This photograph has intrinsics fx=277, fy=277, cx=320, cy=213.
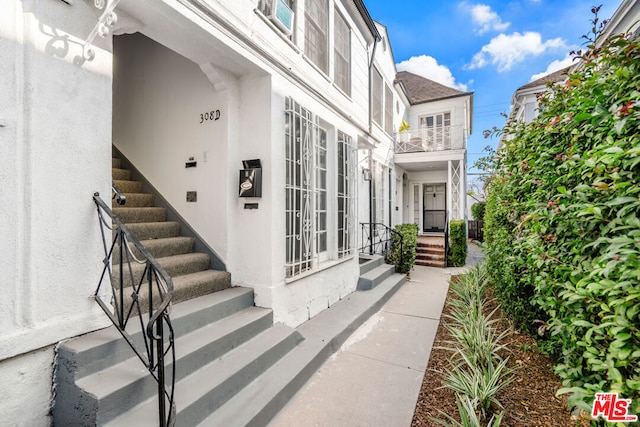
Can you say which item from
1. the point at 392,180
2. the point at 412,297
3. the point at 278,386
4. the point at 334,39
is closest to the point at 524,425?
the point at 278,386

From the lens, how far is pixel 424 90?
13703 mm

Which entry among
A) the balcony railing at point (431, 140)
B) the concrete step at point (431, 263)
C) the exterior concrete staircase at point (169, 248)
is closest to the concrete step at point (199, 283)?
the exterior concrete staircase at point (169, 248)

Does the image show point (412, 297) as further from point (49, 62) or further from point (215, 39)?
point (49, 62)

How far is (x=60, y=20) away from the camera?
2080 millimetres

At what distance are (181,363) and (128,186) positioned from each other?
10.3 feet

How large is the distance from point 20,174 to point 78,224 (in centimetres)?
47

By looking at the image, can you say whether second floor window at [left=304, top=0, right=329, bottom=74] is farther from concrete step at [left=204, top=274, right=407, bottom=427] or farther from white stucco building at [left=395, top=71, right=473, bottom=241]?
white stucco building at [left=395, top=71, right=473, bottom=241]

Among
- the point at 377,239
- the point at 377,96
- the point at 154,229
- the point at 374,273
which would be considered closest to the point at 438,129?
the point at 377,96

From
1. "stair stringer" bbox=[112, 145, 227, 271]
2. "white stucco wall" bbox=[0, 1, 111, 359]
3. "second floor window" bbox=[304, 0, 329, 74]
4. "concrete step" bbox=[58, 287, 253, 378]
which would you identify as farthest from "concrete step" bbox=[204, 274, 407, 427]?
"second floor window" bbox=[304, 0, 329, 74]

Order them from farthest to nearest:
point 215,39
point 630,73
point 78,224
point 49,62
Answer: point 215,39
point 78,224
point 49,62
point 630,73

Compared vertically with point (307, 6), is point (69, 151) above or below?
below

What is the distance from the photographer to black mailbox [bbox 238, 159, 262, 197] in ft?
11.5

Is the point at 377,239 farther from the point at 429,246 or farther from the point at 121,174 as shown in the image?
the point at 121,174

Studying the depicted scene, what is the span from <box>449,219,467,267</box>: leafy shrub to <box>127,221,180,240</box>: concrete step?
8325 millimetres
